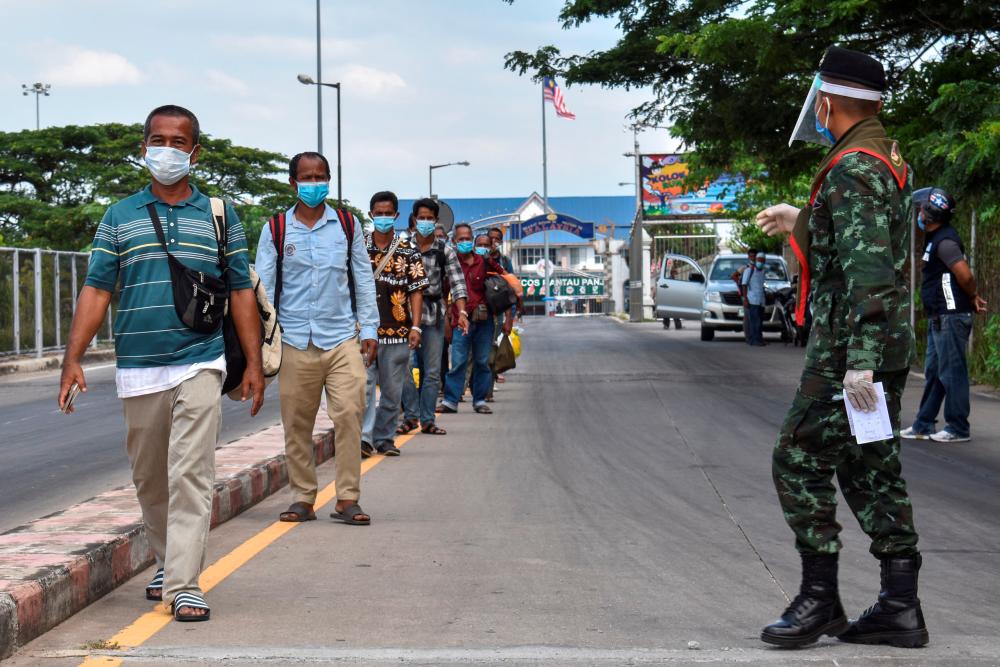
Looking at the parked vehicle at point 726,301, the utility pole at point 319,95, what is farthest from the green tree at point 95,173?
the parked vehicle at point 726,301

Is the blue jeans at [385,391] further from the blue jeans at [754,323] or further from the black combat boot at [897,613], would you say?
the blue jeans at [754,323]

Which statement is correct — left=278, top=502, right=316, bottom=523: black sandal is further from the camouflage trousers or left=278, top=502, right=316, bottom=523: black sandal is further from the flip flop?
the camouflage trousers

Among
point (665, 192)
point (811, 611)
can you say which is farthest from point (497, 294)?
point (665, 192)

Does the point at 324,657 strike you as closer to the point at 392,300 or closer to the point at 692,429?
the point at 392,300

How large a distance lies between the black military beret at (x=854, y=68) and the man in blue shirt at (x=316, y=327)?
11.1ft

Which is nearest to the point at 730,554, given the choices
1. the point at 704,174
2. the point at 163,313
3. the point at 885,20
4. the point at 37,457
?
the point at 163,313

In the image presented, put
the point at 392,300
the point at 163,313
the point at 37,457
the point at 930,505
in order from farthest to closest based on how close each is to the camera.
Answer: the point at 37,457 → the point at 392,300 → the point at 930,505 → the point at 163,313

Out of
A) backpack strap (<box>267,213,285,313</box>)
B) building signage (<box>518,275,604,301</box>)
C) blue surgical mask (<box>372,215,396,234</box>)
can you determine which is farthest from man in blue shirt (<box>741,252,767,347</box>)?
building signage (<box>518,275,604,301</box>)

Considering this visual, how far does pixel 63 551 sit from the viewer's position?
5.92m

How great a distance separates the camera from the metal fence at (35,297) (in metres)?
24.8

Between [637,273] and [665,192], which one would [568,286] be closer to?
[637,273]

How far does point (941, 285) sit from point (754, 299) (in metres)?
17.6

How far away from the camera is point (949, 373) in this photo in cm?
1098

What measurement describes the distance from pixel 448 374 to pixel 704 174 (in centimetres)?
1530
